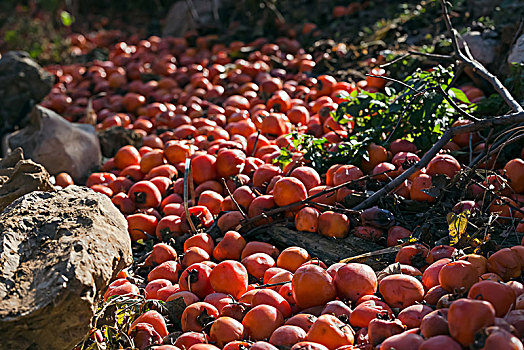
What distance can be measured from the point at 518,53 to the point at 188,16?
5078mm

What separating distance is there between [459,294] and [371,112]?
1865mm

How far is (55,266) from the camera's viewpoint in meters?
2.03

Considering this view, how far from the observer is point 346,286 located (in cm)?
248

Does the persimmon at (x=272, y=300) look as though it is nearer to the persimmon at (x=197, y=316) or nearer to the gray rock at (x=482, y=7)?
the persimmon at (x=197, y=316)

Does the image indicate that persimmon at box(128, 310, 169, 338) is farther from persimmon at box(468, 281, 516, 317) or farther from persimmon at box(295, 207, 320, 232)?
persimmon at box(468, 281, 516, 317)

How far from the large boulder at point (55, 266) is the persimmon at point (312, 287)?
0.73m

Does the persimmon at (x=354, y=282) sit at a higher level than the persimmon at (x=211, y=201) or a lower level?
higher

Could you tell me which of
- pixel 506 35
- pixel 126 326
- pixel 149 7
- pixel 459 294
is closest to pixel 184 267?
pixel 126 326

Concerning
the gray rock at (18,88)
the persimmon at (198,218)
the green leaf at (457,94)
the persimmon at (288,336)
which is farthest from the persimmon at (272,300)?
the gray rock at (18,88)

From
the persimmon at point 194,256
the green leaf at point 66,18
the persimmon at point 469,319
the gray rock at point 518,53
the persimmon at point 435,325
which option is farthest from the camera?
the green leaf at point 66,18

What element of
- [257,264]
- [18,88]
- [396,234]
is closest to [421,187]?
[396,234]

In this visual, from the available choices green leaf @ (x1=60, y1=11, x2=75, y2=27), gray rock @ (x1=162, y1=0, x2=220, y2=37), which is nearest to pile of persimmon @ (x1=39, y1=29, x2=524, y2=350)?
gray rock @ (x1=162, y1=0, x2=220, y2=37)

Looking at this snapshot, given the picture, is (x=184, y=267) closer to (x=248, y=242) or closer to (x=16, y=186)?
(x=248, y=242)

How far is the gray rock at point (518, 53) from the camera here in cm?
399
